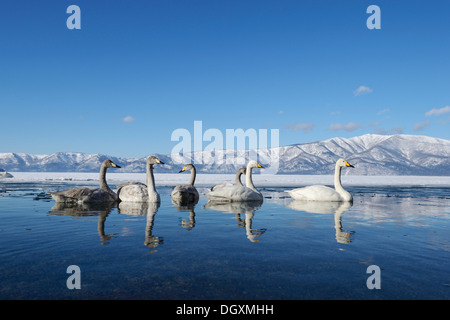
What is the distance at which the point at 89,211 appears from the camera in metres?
12.7

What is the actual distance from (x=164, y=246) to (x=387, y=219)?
8.51m

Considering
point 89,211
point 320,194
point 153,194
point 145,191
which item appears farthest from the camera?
point 320,194

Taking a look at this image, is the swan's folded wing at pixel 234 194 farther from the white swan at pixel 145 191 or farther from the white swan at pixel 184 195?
the white swan at pixel 145 191

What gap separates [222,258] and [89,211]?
8805 millimetres

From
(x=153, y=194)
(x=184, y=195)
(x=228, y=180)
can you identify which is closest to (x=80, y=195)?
(x=153, y=194)

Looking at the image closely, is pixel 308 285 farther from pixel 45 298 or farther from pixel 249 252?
pixel 45 298

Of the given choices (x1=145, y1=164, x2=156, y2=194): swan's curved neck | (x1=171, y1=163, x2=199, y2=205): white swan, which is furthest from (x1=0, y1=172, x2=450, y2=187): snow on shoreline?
(x1=145, y1=164, x2=156, y2=194): swan's curved neck

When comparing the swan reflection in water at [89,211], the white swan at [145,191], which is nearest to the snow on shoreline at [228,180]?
the white swan at [145,191]

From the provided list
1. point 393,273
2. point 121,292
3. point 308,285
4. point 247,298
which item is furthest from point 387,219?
point 121,292

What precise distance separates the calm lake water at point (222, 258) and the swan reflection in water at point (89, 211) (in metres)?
0.08

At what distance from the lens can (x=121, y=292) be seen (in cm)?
417

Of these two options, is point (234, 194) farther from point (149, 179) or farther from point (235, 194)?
point (149, 179)

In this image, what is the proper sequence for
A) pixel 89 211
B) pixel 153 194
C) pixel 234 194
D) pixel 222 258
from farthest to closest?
pixel 234 194 → pixel 153 194 → pixel 89 211 → pixel 222 258

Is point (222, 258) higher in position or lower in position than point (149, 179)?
lower
